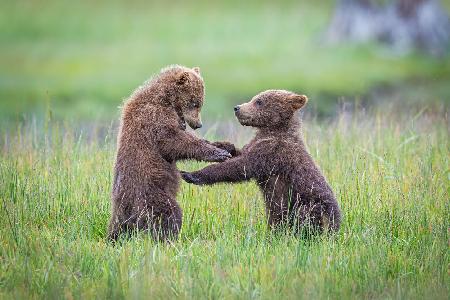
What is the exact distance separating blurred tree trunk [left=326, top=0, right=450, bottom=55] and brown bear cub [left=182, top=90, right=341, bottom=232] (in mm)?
20103

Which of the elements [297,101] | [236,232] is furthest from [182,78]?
[236,232]

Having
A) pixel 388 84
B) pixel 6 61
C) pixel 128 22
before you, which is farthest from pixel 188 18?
pixel 388 84

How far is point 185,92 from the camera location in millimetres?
7391

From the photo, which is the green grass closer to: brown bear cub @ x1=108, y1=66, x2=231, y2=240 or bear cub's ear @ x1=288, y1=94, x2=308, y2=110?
brown bear cub @ x1=108, y1=66, x2=231, y2=240

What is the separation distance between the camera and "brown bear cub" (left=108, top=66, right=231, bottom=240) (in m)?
6.90

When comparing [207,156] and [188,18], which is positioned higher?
[188,18]

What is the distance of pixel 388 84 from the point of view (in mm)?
23438

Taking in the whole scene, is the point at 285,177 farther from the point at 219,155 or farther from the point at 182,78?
the point at 182,78

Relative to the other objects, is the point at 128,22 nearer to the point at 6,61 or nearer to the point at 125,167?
the point at 6,61

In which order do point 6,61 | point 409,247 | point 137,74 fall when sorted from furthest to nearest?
point 6,61 → point 137,74 → point 409,247

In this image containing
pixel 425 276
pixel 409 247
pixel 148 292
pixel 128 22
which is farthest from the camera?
pixel 128 22

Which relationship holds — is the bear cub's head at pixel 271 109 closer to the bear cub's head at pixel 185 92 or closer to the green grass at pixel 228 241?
the bear cub's head at pixel 185 92

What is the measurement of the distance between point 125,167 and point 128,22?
2550cm

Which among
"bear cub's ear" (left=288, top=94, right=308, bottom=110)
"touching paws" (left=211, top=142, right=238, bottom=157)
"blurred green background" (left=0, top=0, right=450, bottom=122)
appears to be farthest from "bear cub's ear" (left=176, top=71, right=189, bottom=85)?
"blurred green background" (left=0, top=0, right=450, bottom=122)
